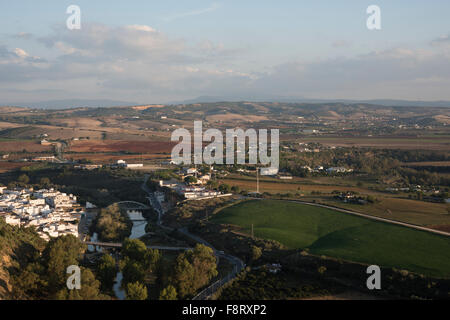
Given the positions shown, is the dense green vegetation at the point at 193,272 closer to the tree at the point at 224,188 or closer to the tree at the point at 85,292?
the tree at the point at 85,292

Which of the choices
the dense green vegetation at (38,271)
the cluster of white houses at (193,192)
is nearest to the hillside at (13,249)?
the dense green vegetation at (38,271)

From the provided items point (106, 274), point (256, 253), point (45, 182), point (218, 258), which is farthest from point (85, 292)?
Result: point (45, 182)

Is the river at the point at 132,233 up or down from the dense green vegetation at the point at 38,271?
down

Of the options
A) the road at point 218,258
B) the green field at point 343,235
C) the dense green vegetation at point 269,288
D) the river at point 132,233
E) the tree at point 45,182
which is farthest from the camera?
the tree at point 45,182

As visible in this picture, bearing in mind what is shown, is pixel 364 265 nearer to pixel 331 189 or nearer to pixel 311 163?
pixel 331 189

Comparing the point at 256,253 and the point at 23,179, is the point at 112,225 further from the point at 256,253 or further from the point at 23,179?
the point at 23,179

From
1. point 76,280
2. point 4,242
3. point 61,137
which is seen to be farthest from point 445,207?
point 61,137
